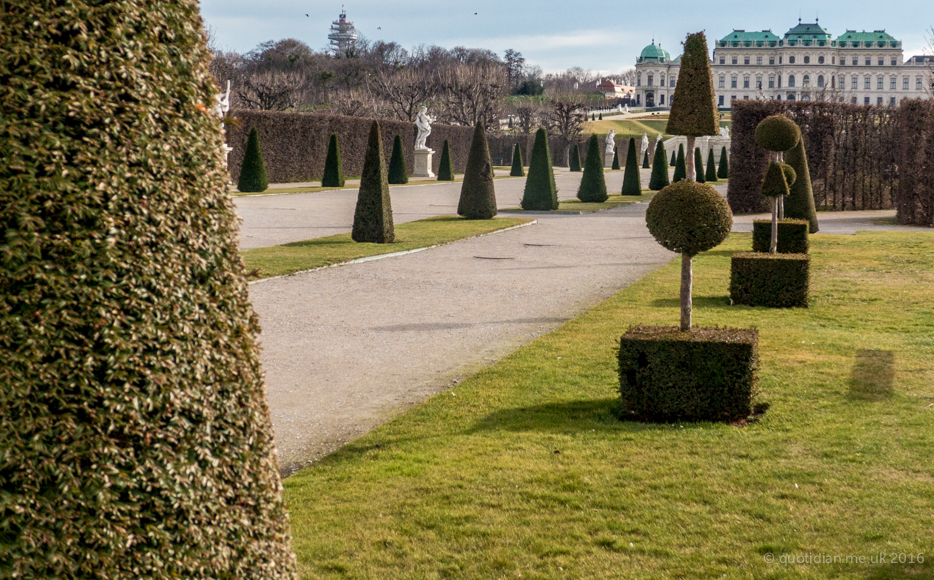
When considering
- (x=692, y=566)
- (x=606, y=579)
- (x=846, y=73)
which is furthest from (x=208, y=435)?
(x=846, y=73)

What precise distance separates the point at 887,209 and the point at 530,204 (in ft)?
30.4

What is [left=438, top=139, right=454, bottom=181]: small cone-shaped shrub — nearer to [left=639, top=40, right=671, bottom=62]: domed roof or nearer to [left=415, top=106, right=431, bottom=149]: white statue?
[left=415, top=106, right=431, bottom=149]: white statue

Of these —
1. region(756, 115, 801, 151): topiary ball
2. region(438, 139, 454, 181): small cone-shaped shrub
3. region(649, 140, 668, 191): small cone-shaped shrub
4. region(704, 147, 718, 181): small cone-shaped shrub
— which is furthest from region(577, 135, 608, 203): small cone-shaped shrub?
region(704, 147, 718, 181): small cone-shaped shrub

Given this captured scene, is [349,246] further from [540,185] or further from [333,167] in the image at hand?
[333,167]

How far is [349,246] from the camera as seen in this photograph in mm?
13984

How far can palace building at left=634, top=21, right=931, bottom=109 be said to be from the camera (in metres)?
123

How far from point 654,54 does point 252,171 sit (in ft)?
349

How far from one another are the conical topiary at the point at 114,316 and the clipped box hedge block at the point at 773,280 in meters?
7.93

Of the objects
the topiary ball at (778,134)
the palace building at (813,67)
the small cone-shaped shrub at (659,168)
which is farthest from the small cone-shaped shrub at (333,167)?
the palace building at (813,67)

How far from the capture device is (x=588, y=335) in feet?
24.8

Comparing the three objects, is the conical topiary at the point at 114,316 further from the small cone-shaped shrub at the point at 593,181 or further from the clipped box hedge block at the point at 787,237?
the small cone-shaped shrub at the point at 593,181

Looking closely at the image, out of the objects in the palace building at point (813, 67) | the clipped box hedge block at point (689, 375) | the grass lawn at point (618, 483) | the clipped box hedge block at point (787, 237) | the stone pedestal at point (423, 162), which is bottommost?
the grass lawn at point (618, 483)

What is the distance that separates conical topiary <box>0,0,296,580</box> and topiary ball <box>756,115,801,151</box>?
10792 mm

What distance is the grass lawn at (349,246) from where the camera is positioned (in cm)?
1185
